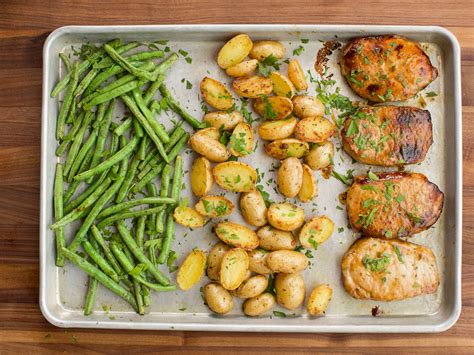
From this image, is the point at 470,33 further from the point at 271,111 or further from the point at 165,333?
the point at 165,333

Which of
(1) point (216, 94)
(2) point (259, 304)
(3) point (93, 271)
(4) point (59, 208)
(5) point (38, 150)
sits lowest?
(2) point (259, 304)

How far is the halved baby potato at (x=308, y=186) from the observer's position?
91.0 inches

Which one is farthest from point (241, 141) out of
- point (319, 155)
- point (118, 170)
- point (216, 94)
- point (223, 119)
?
point (118, 170)

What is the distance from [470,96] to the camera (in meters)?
2.40

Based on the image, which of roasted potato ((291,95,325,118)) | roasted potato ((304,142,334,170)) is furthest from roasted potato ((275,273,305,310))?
roasted potato ((291,95,325,118))

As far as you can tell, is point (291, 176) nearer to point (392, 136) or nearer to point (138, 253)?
point (392, 136)

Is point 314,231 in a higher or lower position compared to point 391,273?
higher

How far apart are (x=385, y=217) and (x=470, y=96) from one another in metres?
0.65

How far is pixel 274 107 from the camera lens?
7.62ft

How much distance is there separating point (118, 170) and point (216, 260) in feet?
1.83

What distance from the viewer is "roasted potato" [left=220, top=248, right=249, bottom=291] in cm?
225

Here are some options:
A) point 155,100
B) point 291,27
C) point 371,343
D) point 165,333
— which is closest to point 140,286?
point 165,333

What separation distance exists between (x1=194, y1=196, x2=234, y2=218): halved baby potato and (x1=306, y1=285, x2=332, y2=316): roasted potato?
496mm

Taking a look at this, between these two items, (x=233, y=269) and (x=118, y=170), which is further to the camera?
(x=118, y=170)
